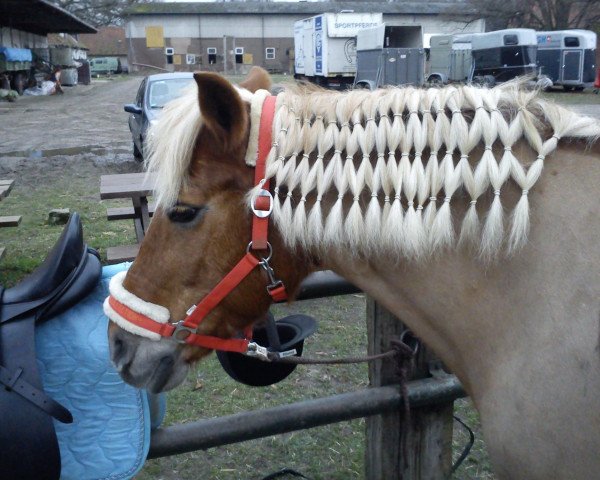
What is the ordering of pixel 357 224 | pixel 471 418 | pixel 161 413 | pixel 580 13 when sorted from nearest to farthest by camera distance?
1. pixel 357 224
2. pixel 161 413
3. pixel 471 418
4. pixel 580 13

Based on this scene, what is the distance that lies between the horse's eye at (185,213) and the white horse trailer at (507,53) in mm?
24213

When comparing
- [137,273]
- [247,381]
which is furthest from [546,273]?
[247,381]

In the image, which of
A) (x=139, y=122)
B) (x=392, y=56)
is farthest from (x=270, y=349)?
(x=392, y=56)

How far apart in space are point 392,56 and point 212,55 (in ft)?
124

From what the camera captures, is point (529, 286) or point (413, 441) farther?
point (413, 441)

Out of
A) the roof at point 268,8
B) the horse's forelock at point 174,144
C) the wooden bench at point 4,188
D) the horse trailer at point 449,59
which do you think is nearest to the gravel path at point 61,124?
the wooden bench at point 4,188

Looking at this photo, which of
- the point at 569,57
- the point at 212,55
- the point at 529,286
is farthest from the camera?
the point at 212,55

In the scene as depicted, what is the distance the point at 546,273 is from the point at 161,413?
57.5 inches

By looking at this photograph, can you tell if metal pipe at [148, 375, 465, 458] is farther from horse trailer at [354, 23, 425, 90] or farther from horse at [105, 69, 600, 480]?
horse trailer at [354, 23, 425, 90]

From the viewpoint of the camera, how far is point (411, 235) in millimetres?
1441

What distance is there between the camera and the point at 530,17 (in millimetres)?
39594

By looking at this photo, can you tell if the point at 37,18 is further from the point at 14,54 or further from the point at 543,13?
the point at 543,13

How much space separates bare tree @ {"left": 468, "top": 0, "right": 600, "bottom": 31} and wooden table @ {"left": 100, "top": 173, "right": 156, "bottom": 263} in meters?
37.4

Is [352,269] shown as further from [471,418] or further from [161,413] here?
[471,418]
